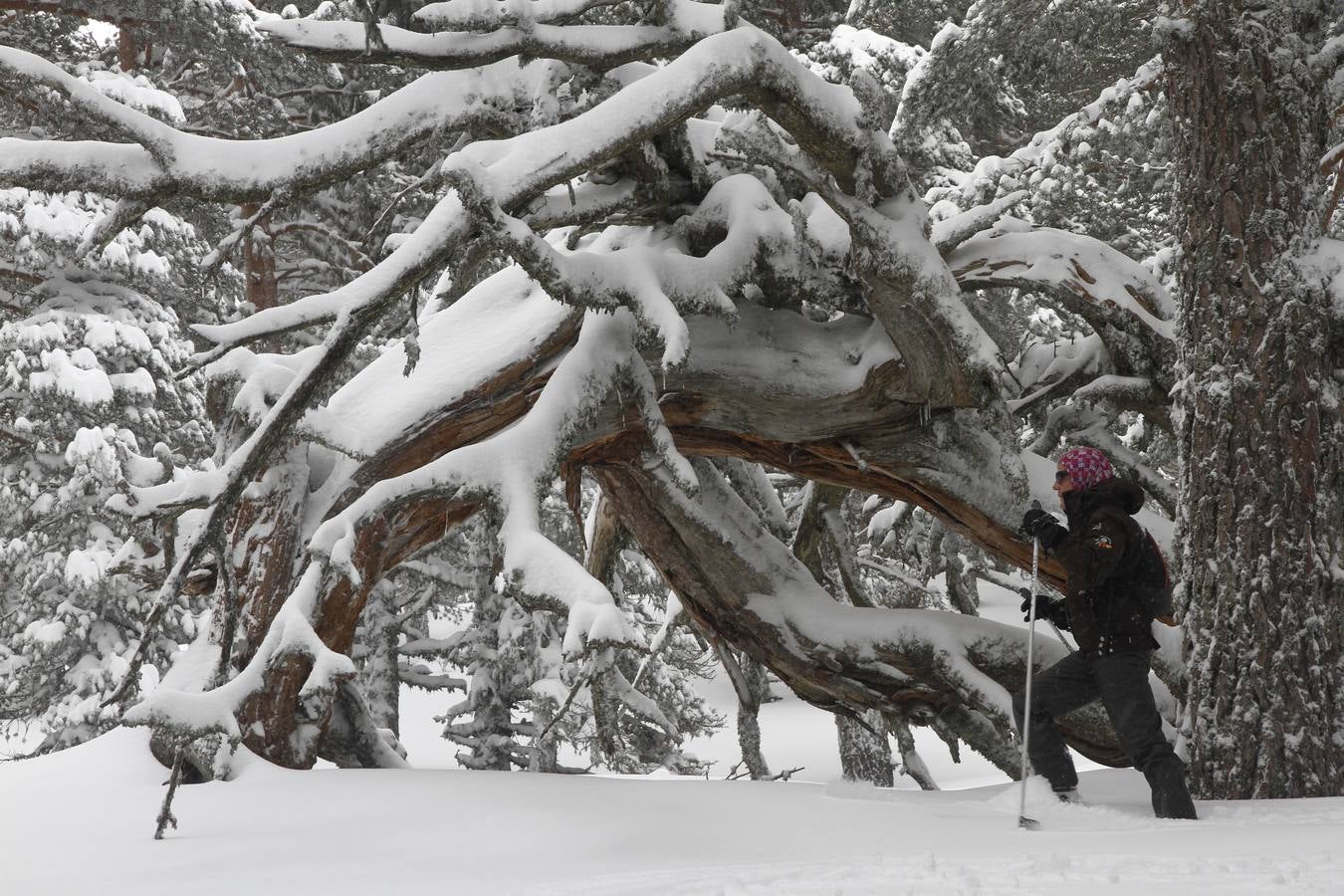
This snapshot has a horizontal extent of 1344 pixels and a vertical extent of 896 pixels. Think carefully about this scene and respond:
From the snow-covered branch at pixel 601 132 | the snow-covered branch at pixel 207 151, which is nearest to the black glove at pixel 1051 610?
the snow-covered branch at pixel 601 132

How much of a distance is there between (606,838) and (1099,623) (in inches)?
89.5

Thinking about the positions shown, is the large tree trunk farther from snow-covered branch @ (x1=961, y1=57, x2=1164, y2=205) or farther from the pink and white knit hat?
snow-covered branch @ (x1=961, y1=57, x2=1164, y2=205)

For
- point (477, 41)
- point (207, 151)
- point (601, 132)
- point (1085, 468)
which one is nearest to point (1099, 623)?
point (1085, 468)

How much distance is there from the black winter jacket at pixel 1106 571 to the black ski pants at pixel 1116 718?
0.08 metres

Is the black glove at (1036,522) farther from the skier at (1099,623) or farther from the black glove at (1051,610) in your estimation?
the black glove at (1051,610)

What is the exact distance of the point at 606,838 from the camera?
14.2ft

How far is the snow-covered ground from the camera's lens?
11.5ft

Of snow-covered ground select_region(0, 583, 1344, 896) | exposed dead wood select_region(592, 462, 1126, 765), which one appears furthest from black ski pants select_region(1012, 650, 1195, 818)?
Result: exposed dead wood select_region(592, 462, 1126, 765)

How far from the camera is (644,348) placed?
6.16m

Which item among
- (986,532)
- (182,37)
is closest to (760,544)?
(986,532)

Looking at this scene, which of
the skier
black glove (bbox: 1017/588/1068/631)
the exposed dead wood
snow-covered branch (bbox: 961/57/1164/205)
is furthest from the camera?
snow-covered branch (bbox: 961/57/1164/205)

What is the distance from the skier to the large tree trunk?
29 centimetres

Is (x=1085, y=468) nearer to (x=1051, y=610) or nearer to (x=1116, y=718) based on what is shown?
(x=1051, y=610)

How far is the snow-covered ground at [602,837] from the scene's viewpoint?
3520mm
